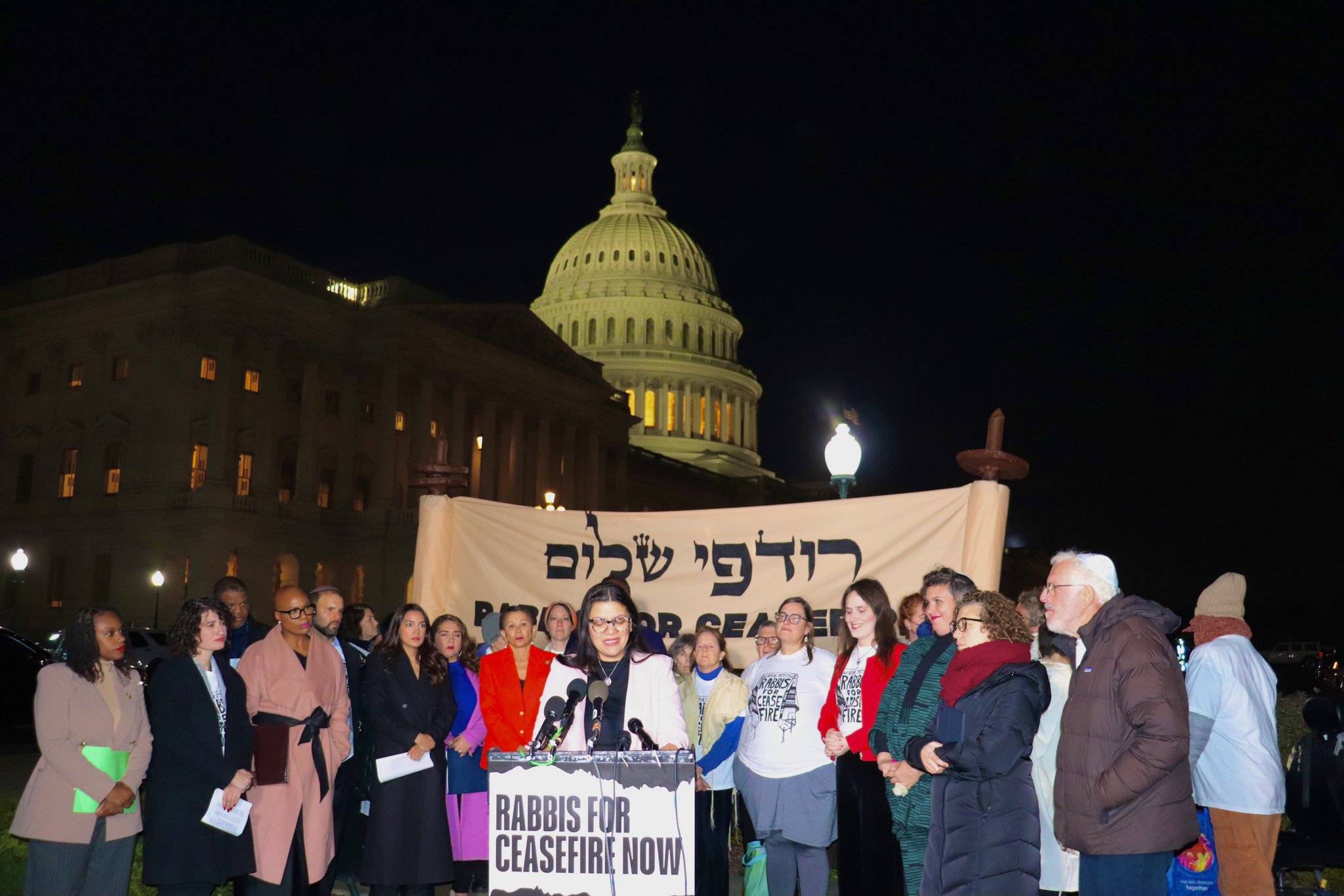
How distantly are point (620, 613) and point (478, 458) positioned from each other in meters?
56.8

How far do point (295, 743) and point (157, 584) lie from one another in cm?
4281

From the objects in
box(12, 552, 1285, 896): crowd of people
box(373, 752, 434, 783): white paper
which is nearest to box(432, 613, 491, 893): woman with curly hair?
box(12, 552, 1285, 896): crowd of people

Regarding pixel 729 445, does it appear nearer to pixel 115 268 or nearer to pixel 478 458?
pixel 478 458

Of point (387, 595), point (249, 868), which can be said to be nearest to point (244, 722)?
point (249, 868)

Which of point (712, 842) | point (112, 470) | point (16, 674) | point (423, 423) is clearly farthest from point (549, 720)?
point (423, 423)

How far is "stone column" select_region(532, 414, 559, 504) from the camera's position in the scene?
64425 mm

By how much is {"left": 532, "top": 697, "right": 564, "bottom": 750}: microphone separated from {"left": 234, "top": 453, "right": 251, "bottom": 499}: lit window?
158 feet

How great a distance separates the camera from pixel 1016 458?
324 inches

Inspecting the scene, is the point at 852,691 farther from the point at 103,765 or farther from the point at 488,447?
the point at 488,447

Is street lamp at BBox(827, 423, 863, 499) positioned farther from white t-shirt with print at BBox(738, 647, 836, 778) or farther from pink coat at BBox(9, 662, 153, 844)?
pink coat at BBox(9, 662, 153, 844)

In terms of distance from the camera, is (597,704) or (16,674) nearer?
(597,704)

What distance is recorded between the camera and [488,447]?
61.9 m

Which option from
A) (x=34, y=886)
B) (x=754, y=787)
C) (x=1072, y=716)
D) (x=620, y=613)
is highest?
(x=620, y=613)

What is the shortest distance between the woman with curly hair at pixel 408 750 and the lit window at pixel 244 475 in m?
45.5
